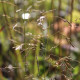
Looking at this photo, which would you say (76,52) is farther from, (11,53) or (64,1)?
(64,1)

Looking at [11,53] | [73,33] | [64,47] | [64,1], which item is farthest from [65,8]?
[11,53]

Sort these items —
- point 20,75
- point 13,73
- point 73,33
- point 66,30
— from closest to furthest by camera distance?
1. point 20,75
2. point 13,73
3. point 66,30
4. point 73,33

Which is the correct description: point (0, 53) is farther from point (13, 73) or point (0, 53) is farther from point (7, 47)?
point (13, 73)

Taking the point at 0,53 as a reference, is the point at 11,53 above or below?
above

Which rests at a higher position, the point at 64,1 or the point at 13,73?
the point at 64,1

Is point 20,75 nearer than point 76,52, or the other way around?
point 20,75

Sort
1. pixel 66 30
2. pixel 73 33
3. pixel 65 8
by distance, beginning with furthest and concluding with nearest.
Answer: pixel 65 8, pixel 73 33, pixel 66 30

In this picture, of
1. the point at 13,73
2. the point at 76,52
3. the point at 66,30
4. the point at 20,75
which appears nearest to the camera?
the point at 20,75

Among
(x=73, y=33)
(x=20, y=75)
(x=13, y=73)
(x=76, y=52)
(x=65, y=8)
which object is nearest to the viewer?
(x=20, y=75)

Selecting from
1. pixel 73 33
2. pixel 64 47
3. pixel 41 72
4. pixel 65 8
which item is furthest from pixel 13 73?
pixel 65 8
